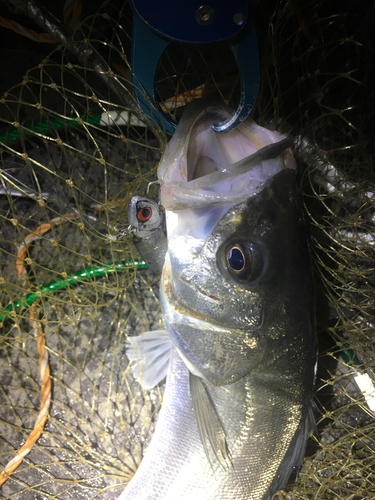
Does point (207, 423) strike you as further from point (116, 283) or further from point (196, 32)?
point (196, 32)

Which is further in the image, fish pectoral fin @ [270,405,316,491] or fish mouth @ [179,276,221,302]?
fish pectoral fin @ [270,405,316,491]

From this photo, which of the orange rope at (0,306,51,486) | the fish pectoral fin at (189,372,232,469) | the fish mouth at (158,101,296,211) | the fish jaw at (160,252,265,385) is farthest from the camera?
the orange rope at (0,306,51,486)

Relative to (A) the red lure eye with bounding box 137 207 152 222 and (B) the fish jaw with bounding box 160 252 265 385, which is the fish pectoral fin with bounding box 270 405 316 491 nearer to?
(B) the fish jaw with bounding box 160 252 265 385

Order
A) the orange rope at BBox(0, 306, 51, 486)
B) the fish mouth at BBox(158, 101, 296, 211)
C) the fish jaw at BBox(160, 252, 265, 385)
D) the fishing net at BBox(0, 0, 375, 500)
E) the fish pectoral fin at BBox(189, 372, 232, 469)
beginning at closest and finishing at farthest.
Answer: the fish mouth at BBox(158, 101, 296, 211), the fish jaw at BBox(160, 252, 265, 385), the fish pectoral fin at BBox(189, 372, 232, 469), the fishing net at BBox(0, 0, 375, 500), the orange rope at BBox(0, 306, 51, 486)

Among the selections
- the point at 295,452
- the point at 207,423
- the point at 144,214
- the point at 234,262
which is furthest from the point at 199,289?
the point at 295,452

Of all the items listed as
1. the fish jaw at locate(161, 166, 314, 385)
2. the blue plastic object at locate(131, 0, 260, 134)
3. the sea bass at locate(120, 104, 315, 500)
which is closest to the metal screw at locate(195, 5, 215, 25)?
the blue plastic object at locate(131, 0, 260, 134)

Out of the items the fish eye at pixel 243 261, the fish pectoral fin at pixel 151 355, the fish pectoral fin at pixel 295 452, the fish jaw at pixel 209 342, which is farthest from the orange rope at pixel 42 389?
the fish pectoral fin at pixel 295 452
